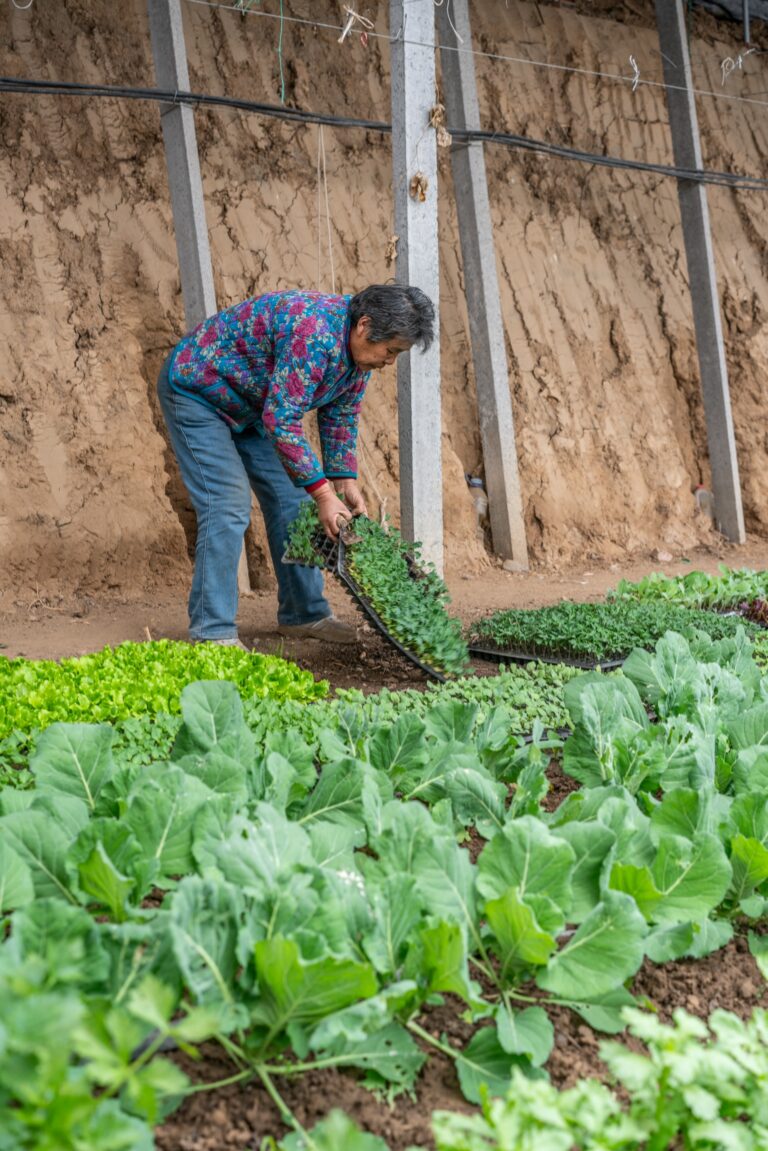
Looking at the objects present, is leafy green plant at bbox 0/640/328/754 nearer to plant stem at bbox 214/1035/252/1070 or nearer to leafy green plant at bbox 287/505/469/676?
leafy green plant at bbox 287/505/469/676

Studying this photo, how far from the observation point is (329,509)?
491 centimetres

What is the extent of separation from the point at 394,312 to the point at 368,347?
0.23 m

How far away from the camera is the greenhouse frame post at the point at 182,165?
253 inches

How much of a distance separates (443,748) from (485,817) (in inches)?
12.7

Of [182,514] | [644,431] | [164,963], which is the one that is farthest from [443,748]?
[644,431]

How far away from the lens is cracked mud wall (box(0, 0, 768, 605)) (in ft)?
22.7

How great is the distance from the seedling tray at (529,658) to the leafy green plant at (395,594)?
375 millimetres

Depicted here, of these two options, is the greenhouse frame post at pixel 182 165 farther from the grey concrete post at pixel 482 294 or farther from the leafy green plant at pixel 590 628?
the leafy green plant at pixel 590 628

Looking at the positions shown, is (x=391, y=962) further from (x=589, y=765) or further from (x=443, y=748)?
(x=589, y=765)

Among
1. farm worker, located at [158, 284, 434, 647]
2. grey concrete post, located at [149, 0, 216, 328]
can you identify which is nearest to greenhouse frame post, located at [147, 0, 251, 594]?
grey concrete post, located at [149, 0, 216, 328]

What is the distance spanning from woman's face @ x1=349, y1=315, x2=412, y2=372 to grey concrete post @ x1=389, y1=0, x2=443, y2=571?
1.08 m

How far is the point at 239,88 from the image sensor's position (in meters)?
7.96

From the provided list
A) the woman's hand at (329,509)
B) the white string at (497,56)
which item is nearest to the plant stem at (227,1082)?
the woman's hand at (329,509)

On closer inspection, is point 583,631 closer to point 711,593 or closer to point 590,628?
point 590,628
